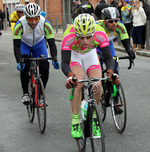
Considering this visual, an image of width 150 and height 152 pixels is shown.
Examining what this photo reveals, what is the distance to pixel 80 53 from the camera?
555 cm

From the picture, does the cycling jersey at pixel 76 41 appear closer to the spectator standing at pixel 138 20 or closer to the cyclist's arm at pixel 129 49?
the cyclist's arm at pixel 129 49

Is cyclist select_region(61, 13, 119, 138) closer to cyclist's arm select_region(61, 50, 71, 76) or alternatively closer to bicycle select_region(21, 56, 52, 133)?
cyclist's arm select_region(61, 50, 71, 76)

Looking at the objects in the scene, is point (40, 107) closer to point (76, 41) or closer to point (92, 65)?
point (92, 65)

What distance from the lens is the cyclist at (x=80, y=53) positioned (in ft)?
15.9

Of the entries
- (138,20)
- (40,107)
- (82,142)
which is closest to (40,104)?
(40,107)

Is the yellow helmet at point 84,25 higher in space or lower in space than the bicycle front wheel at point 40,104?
higher

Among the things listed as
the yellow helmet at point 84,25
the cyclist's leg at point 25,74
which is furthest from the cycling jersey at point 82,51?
the cyclist's leg at point 25,74

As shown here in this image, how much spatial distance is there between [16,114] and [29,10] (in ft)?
6.23

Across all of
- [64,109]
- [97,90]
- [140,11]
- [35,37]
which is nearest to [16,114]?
[64,109]

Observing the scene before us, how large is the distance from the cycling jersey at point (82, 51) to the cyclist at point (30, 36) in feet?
2.92

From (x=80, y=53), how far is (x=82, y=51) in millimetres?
62

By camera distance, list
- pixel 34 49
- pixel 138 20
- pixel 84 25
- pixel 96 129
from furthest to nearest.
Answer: pixel 138 20, pixel 34 49, pixel 84 25, pixel 96 129

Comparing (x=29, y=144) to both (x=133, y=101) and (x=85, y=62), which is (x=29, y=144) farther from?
(x=133, y=101)

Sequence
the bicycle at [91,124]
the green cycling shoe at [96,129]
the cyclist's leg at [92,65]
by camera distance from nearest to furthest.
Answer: the bicycle at [91,124]
the green cycling shoe at [96,129]
the cyclist's leg at [92,65]
